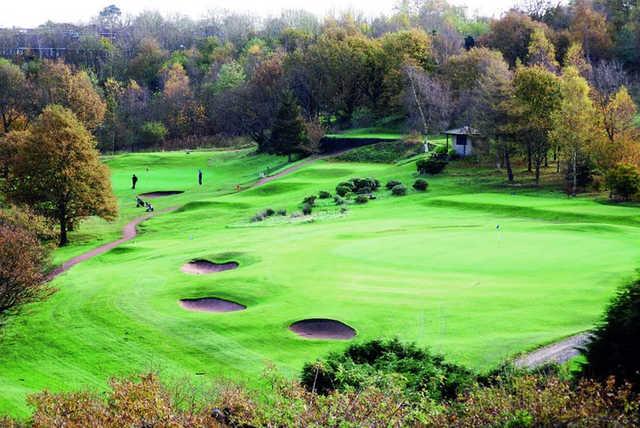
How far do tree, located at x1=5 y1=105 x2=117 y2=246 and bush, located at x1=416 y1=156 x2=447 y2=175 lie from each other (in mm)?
32866

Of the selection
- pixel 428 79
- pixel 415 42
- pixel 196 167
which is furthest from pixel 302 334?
pixel 415 42

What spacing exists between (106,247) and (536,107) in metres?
41.9

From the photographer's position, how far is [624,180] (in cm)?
5716

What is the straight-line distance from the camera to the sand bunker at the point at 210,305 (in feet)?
112

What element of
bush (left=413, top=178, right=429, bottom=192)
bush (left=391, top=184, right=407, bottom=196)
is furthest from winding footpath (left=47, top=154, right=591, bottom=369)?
bush (left=413, top=178, right=429, bottom=192)

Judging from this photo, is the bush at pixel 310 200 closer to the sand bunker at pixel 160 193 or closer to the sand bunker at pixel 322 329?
the sand bunker at pixel 160 193

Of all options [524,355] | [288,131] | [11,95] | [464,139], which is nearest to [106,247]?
[524,355]

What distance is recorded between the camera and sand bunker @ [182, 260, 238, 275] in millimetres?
41625

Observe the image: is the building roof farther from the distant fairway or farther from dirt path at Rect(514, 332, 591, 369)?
dirt path at Rect(514, 332, 591, 369)

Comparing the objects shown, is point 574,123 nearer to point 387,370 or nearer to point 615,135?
point 615,135

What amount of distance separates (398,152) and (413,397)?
2971 inches

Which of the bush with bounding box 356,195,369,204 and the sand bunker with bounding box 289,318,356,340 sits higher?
the bush with bounding box 356,195,369,204

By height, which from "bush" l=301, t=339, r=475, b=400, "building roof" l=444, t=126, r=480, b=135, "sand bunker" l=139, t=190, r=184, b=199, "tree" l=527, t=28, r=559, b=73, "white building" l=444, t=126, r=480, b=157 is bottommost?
"sand bunker" l=139, t=190, r=184, b=199

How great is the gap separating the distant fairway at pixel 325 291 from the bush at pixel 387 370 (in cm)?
261
